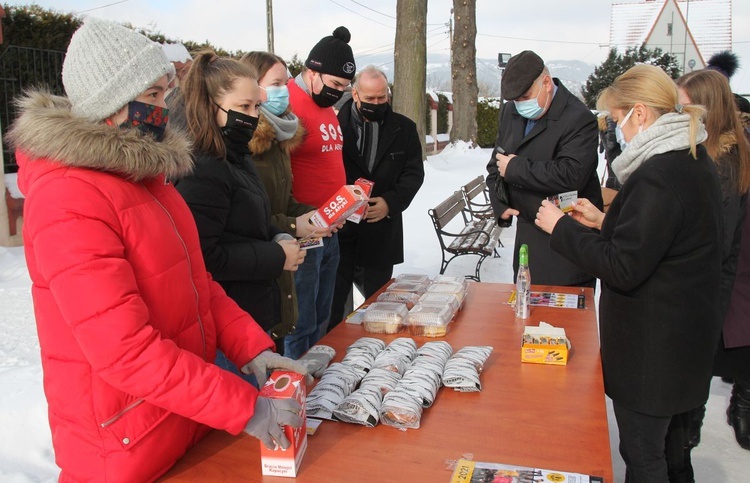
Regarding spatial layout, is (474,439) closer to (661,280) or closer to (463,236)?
(661,280)

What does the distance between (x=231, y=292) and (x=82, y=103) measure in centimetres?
118

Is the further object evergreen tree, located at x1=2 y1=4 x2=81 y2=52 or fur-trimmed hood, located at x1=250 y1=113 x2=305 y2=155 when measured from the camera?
evergreen tree, located at x1=2 y1=4 x2=81 y2=52

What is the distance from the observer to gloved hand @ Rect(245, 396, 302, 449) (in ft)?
4.83

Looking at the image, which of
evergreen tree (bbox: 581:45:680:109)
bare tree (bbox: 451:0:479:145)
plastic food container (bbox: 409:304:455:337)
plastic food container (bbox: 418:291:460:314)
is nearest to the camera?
→ plastic food container (bbox: 409:304:455:337)

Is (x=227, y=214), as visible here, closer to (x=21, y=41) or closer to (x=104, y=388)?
(x=104, y=388)

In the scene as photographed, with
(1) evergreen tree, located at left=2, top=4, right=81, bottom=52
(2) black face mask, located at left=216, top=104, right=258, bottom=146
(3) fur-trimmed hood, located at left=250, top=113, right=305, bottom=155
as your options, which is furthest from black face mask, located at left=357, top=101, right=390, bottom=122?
(1) evergreen tree, located at left=2, top=4, right=81, bottom=52

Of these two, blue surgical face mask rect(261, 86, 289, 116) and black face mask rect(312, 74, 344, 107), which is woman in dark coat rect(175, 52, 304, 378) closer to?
blue surgical face mask rect(261, 86, 289, 116)

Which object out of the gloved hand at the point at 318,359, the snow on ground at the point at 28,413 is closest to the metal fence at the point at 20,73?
the snow on ground at the point at 28,413

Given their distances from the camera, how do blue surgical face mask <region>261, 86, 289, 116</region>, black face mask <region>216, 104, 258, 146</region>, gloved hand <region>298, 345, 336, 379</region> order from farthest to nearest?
blue surgical face mask <region>261, 86, 289, 116</region>
black face mask <region>216, 104, 258, 146</region>
gloved hand <region>298, 345, 336, 379</region>

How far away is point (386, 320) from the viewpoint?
8.43 feet

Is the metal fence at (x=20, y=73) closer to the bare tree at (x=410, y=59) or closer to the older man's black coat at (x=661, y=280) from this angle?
the bare tree at (x=410, y=59)

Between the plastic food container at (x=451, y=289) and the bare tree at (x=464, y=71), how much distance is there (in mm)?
16452

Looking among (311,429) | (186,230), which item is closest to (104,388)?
(186,230)

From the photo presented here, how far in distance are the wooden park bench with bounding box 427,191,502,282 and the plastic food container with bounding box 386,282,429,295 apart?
313 centimetres
